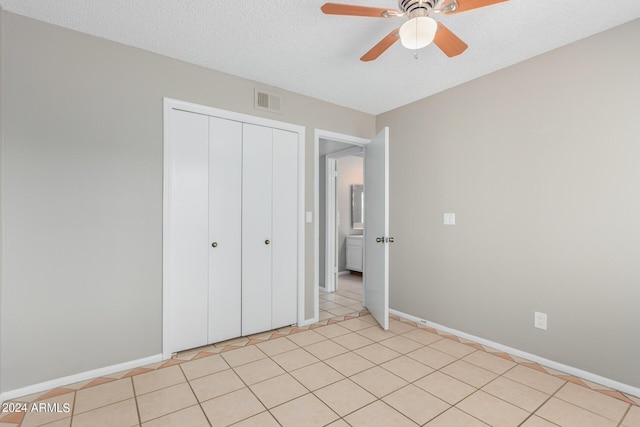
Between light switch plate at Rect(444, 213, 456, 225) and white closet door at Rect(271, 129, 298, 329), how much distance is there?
5.16 feet

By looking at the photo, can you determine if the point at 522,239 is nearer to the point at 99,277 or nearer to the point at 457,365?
the point at 457,365

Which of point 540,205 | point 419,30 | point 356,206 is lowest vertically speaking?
point 540,205

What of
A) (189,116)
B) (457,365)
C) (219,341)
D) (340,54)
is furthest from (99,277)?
(457,365)

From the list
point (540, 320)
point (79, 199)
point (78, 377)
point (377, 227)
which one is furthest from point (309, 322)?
point (79, 199)

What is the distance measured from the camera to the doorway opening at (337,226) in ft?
12.1

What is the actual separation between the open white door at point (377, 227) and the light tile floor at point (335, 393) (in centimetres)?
60

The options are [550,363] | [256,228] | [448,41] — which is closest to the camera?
[448,41]

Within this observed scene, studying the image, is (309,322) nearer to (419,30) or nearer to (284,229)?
(284,229)

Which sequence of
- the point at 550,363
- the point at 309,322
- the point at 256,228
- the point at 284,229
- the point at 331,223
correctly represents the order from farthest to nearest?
1. the point at 331,223
2. the point at 309,322
3. the point at 284,229
4. the point at 256,228
5. the point at 550,363

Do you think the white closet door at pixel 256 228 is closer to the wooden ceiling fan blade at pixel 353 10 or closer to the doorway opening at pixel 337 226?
the doorway opening at pixel 337 226

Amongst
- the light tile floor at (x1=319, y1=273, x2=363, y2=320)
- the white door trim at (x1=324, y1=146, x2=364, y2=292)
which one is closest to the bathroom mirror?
the light tile floor at (x1=319, y1=273, x2=363, y2=320)

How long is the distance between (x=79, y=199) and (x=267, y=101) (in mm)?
1797

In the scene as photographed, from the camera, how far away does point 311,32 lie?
85.1 inches

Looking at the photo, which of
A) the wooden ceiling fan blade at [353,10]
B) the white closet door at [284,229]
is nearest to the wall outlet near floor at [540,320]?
the white closet door at [284,229]
